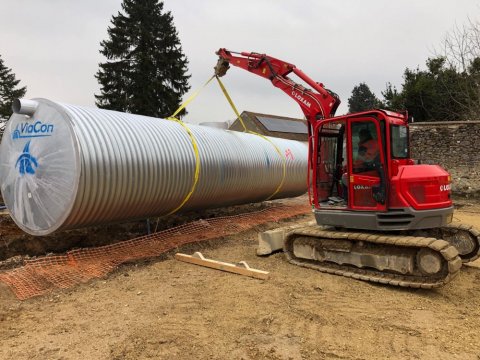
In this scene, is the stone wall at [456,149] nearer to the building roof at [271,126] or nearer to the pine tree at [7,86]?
the building roof at [271,126]

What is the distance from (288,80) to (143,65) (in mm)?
26020

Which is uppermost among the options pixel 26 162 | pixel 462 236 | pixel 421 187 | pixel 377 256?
pixel 26 162

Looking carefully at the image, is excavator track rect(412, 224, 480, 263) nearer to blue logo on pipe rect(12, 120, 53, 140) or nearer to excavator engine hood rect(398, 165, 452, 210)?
excavator engine hood rect(398, 165, 452, 210)

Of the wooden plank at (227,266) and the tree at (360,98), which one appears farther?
the tree at (360,98)

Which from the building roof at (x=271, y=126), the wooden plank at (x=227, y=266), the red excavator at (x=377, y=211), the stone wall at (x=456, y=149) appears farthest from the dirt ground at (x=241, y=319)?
the building roof at (x=271, y=126)

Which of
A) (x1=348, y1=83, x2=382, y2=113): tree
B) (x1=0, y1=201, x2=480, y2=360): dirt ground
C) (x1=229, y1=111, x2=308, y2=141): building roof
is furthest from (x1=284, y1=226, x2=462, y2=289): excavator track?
(x1=348, y1=83, x2=382, y2=113): tree

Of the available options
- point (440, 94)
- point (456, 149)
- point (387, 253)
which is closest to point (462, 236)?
point (387, 253)

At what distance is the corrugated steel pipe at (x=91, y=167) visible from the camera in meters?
6.48

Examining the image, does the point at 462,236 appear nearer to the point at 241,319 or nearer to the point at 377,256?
the point at 377,256

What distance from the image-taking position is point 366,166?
21.2ft

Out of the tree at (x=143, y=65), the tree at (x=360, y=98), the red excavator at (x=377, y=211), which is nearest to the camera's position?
the red excavator at (x=377, y=211)

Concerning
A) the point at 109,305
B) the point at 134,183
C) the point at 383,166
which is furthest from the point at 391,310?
the point at 134,183

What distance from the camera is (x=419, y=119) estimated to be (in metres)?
24.7

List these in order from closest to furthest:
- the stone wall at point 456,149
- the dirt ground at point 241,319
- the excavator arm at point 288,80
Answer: the dirt ground at point 241,319, the excavator arm at point 288,80, the stone wall at point 456,149
